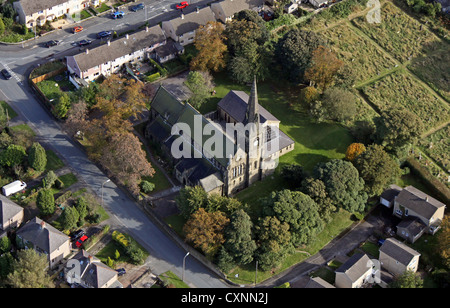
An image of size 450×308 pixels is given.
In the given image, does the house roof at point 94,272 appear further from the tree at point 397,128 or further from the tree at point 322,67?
the tree at point 322,67

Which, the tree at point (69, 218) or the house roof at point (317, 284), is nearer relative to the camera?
the house roof at point (317, 284)

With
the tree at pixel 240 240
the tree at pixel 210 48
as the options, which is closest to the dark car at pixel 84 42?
the tree at pixel 210 48

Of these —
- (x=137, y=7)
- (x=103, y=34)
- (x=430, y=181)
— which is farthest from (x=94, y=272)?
(x=137, y=7)

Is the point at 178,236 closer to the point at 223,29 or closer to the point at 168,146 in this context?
the point at 168,146

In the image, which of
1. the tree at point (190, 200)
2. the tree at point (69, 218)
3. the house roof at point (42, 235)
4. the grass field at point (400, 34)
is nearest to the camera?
the house roof at point (42, 235)

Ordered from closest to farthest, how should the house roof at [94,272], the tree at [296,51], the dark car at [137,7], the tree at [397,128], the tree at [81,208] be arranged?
the house roof at [94,272]
the tree at [81,208]
the tree at [397,128]
the tree at [296,51]
the dark car at [137,7]

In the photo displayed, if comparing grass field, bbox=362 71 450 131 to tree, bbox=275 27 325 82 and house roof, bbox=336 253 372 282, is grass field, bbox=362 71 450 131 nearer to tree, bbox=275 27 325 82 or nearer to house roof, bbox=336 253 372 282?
tree, bbox=275 27 325 82
